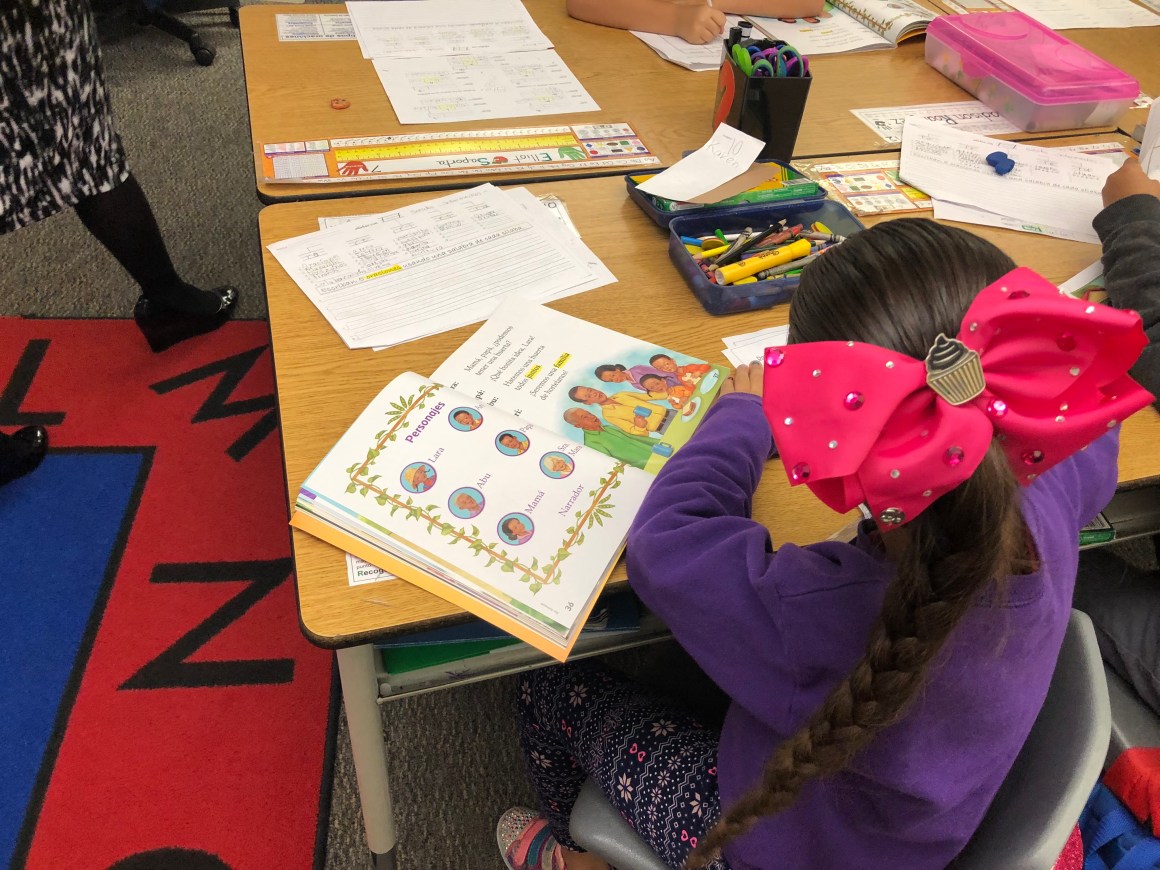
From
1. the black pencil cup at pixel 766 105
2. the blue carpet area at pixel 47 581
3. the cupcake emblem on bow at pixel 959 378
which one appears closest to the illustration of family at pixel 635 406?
the cupcake emblem on bow at pixel 959 378

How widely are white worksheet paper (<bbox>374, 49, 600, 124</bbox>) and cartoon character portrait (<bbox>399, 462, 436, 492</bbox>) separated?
0.70 meters

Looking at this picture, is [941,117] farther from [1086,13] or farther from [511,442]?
[511,442]

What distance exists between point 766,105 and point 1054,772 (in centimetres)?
89

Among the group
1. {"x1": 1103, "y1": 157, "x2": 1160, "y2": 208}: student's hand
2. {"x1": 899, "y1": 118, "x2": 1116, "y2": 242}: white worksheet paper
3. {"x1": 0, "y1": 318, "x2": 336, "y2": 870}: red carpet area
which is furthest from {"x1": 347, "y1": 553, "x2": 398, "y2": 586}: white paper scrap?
{"x1": 1103, "y1": 157, "x2": 1160, "y2": 208}: student's hand

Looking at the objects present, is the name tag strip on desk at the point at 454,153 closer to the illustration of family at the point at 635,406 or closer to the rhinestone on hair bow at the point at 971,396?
the illustration of family at the point at 635,406

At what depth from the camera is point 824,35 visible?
1575 mm

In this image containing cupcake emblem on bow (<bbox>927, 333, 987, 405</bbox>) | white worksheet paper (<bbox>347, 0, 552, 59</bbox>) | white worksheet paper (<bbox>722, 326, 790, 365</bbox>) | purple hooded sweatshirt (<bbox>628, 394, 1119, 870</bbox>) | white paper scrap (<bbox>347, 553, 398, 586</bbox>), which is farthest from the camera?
white worksheet paper (<bbox>347, 0, 552, 59</bbox>)

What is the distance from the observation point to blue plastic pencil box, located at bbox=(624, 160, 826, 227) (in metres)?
1.04

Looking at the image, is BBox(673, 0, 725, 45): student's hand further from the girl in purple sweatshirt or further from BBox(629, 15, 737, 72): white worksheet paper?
the girl in purple sweatshirt

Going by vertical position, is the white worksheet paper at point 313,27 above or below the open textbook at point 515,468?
below

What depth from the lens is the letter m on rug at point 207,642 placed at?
133cm

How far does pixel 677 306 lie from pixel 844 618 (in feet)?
1.60

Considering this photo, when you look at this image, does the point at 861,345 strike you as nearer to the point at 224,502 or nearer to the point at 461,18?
Answer: the point at 461,18

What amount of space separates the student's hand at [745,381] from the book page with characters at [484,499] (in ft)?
0.47
